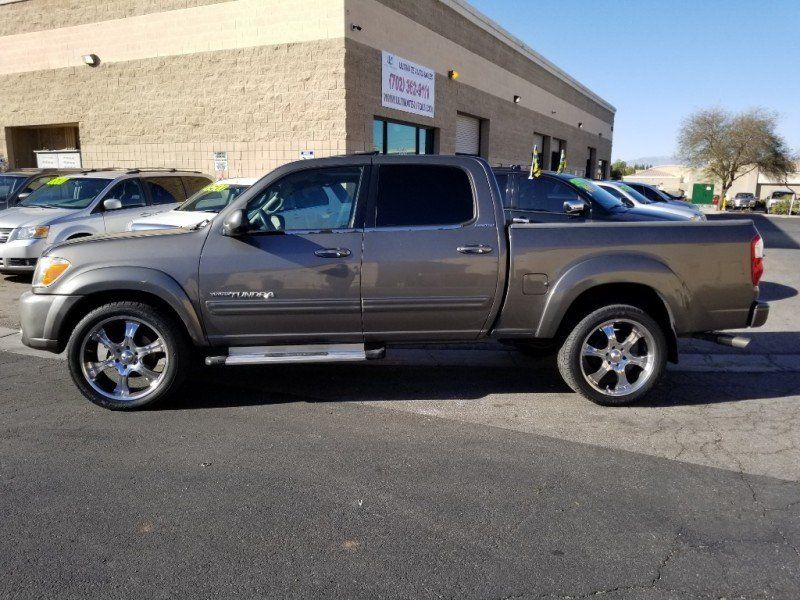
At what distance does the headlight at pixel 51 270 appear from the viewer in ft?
15.5

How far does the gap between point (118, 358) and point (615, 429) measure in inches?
150

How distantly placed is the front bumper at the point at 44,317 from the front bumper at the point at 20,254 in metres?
5.19

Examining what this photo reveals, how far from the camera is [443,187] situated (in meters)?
4.90

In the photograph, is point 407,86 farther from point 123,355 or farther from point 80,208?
point 123,355

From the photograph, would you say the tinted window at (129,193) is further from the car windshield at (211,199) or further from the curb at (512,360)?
the curb at (512,360)

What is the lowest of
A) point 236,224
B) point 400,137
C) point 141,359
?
point 141,359

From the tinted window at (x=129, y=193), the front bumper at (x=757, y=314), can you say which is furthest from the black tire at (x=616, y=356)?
the tinted window at (x=129, y=193)

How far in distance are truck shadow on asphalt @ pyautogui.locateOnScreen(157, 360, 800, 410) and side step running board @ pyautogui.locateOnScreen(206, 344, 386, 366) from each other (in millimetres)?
451

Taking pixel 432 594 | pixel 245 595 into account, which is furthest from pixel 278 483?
pixel 432 594

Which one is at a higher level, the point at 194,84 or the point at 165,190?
the point at 194,84

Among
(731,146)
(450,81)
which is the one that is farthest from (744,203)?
(450,81)

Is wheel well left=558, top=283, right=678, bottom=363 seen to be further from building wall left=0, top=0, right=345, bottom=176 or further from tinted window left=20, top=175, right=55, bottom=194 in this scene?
tinted window left=20, top=175, right=55, bottom=194

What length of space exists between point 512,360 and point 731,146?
2158 inches

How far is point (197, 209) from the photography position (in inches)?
386
